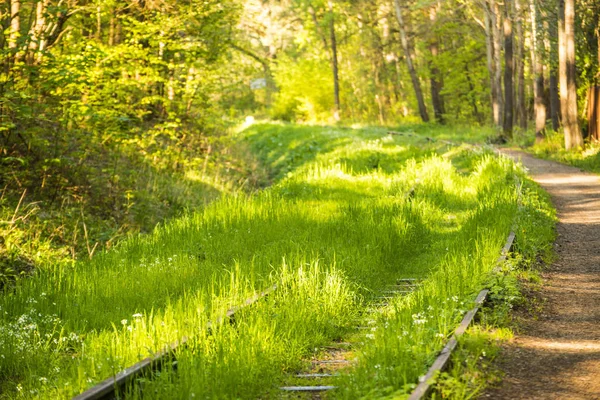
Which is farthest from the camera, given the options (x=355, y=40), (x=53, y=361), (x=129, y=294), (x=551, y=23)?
(x=355, y=40)

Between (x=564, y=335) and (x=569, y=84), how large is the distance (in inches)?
814

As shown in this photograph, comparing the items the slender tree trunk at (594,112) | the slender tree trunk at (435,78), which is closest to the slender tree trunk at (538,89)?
the slender tree trunk at (594,112)

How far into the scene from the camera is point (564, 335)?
23.9 ft

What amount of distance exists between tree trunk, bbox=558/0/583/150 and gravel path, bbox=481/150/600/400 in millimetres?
13288

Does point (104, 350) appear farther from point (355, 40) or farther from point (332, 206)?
point (355, 40)

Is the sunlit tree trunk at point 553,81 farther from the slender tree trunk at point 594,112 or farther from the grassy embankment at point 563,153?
the slender tree trunk at point 594,112

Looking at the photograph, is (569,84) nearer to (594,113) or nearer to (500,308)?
(594,113)

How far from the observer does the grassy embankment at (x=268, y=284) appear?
5.88 meters

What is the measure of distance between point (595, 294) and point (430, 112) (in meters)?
56.5

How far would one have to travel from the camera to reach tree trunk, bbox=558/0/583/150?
84.6ft

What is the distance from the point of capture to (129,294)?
8133mm

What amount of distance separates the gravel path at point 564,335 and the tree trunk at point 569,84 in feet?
43.6

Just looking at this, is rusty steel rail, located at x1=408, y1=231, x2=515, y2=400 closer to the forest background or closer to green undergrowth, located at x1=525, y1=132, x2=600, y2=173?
the forest background

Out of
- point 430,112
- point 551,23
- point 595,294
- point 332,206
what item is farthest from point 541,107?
point 430,112
